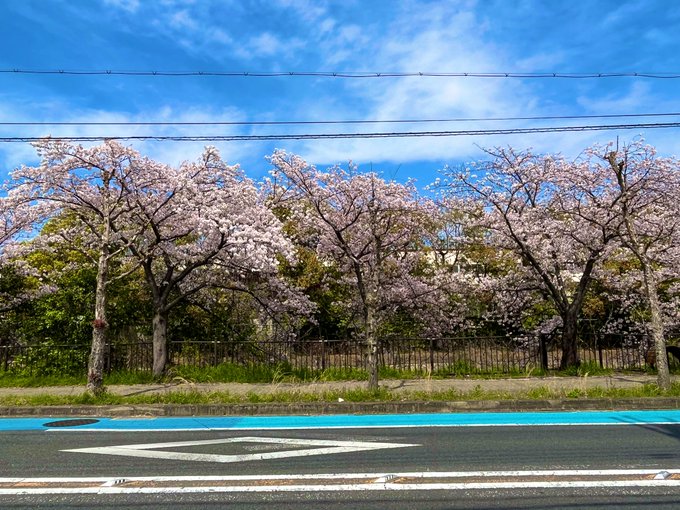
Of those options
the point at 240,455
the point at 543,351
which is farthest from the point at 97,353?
the point at 543,351

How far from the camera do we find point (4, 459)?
728cm

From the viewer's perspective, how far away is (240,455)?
7344 millimetres

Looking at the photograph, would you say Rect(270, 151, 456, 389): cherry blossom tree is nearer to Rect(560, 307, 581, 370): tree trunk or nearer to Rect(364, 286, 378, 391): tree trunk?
Rect(364, 286, 378, 391): tree trunk

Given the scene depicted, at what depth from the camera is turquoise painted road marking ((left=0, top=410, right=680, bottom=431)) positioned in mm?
9617

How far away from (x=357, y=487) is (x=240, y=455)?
2196 mm

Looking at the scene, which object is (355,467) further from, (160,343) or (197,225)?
(160,343)

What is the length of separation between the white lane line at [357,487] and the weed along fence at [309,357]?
957 cm

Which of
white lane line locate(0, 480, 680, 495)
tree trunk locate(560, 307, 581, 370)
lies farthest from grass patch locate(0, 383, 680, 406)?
white lane line locate(0, 480, 680, 495)

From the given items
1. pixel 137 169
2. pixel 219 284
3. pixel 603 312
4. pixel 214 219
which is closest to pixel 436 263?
pixel 603 312

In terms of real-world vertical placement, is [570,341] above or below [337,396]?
above

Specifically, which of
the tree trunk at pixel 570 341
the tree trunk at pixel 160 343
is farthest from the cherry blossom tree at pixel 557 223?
the tree trunk at pixel 160 343

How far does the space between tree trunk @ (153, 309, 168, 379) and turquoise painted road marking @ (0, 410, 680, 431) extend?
419 cm

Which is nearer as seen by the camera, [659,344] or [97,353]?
[659,344]

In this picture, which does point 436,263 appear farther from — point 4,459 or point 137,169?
point 4,459
